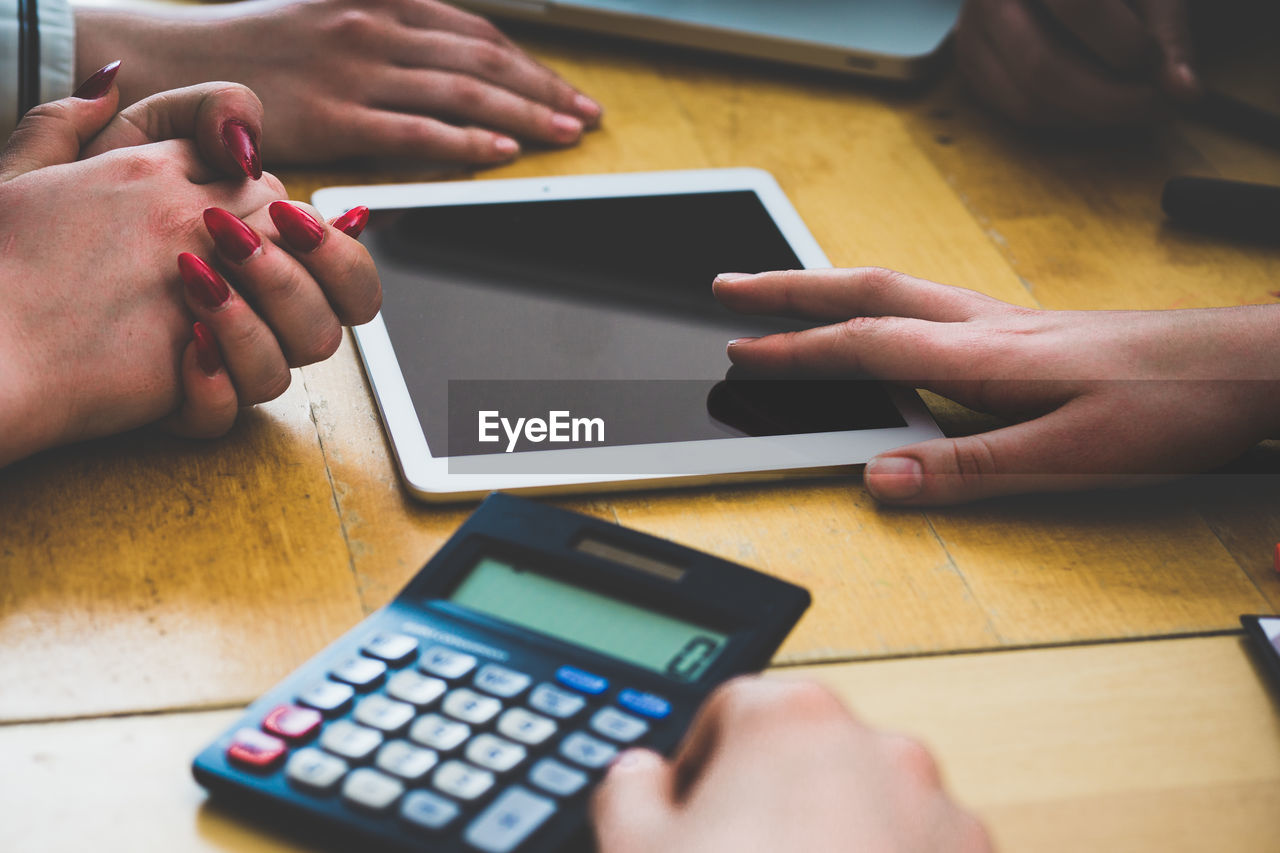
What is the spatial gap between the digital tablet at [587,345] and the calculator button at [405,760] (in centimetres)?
17

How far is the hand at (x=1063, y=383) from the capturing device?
0.56 m

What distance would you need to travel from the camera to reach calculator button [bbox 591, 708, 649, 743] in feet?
1.27

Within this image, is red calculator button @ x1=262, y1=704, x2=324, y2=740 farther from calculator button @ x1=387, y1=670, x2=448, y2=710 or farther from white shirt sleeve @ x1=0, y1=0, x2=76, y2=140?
white shirt sleeve @ x1=0, y1=0, x2=76, y2=140

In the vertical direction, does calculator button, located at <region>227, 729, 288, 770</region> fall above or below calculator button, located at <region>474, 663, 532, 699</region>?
above

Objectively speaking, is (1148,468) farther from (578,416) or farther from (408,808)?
(408,808)

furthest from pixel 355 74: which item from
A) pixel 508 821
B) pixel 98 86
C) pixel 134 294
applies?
pixel 508 821

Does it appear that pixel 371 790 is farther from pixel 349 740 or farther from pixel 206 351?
pixel 206 351

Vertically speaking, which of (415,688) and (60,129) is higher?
(60,129)

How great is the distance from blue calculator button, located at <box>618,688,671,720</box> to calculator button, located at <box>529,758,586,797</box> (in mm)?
32

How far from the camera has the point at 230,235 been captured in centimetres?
55

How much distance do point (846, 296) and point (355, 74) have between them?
408 millimetres

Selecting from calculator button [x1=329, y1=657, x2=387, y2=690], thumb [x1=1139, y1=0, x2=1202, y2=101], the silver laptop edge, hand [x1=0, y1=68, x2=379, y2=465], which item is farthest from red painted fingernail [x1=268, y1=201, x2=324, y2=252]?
thumb [x1=1139, y1=0, x2=1202, y2=101]

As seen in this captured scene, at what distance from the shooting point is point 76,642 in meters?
0.46

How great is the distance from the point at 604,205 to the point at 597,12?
298 mm
